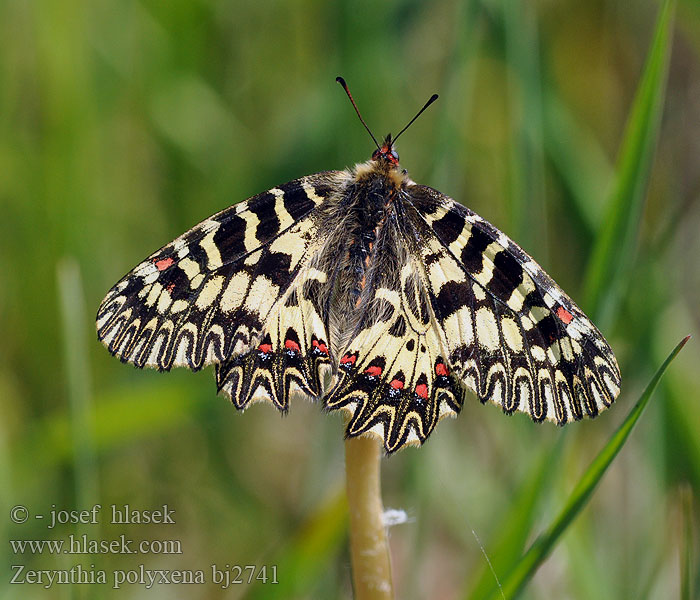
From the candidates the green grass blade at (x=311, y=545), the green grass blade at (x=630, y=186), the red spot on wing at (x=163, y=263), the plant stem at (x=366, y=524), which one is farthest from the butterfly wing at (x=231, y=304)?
the green grass blade at (x=630, y=186)

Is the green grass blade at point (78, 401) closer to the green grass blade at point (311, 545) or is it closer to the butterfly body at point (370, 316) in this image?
the butterfly body at point (370, 316)

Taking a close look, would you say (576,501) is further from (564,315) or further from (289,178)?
(289,178)

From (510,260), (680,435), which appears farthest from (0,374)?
(680,435)

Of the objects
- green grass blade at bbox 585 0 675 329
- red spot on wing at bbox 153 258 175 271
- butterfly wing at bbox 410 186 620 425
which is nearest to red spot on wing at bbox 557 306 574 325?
butterfly wing at bbox 410 186 620 425

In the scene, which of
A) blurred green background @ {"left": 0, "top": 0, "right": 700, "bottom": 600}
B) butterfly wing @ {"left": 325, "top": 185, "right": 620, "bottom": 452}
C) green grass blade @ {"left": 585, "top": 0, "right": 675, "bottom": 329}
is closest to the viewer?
butterfly wing @ {"left": 325, "top": 185, "right": 620, "bottom": 452}

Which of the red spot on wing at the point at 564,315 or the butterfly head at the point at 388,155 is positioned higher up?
the butterfly head at the point at 388,155

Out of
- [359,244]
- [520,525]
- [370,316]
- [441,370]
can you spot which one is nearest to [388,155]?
[359,244]

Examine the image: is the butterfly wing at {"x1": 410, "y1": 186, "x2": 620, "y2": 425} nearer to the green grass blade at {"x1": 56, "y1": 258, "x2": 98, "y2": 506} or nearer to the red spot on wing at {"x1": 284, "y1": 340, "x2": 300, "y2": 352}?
the red spot on wing at {"x1": 284, "y1": 340, "x2": 300, "y2": 352}

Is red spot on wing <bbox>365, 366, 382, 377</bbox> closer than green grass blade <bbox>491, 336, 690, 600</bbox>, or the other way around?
green grass blade <bbox>491, 336, 690, 600</bbox>
